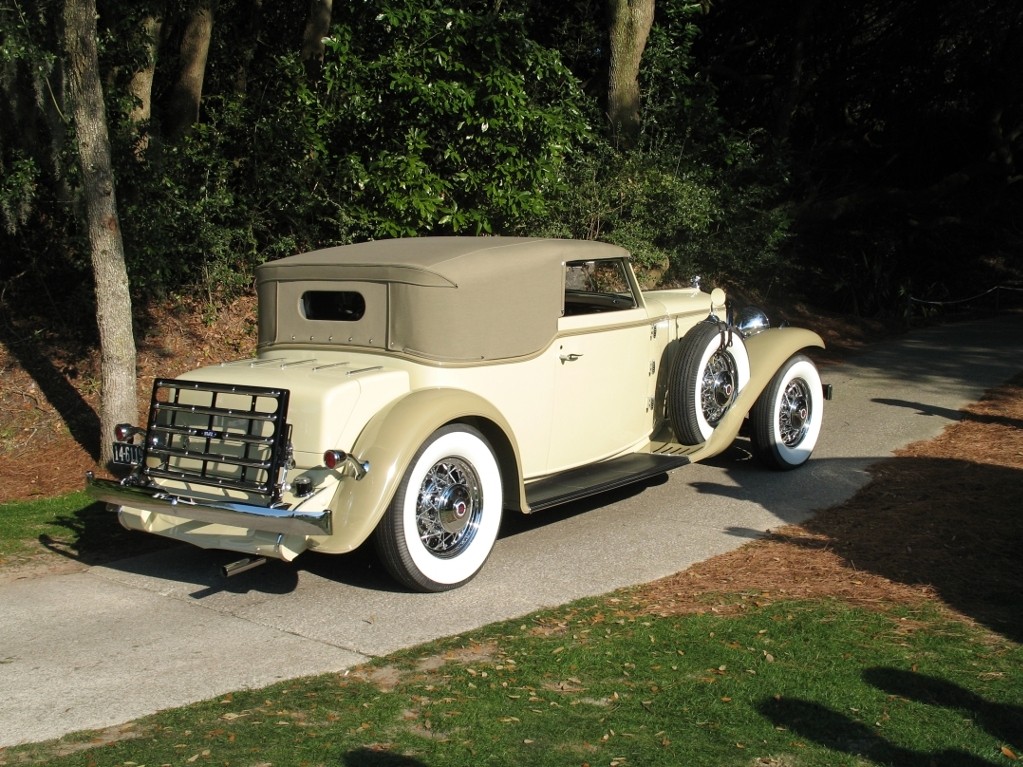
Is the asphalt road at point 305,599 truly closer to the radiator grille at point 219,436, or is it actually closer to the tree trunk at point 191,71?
the radiator grille at point 219,436

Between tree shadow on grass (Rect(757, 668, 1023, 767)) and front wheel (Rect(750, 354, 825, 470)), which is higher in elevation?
front wheel (Rect(750, 354, 825, 470))

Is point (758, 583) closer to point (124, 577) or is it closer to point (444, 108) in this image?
point (124, 577)

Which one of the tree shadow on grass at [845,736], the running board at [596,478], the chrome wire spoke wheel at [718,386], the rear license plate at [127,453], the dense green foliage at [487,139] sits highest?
the dense green foliage at [487,139]

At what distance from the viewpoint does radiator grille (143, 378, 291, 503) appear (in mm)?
5453

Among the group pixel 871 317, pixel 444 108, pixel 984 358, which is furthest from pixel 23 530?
pixel 871 317

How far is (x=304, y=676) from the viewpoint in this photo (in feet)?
15.6

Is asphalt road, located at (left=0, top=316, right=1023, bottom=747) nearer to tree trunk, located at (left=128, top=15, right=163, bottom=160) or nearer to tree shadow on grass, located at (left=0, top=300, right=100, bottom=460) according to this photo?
tree shadow on grass, located at (left=0, top=300, right=100, bottom=460)

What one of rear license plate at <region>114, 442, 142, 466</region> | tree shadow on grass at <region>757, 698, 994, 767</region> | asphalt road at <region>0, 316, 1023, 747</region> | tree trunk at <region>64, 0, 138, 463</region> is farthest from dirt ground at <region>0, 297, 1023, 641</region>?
tree shadow on grass at <region>757, 698, 994, 767</region>

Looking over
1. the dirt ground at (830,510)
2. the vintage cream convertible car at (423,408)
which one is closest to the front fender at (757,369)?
the vintage cream convertible car at (423,408)

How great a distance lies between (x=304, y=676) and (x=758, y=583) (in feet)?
8.42

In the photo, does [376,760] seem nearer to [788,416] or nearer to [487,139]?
[788,416]

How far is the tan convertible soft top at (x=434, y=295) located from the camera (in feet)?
20.2

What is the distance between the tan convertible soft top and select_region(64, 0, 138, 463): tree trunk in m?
1.88

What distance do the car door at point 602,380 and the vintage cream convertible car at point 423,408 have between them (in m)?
0.01
